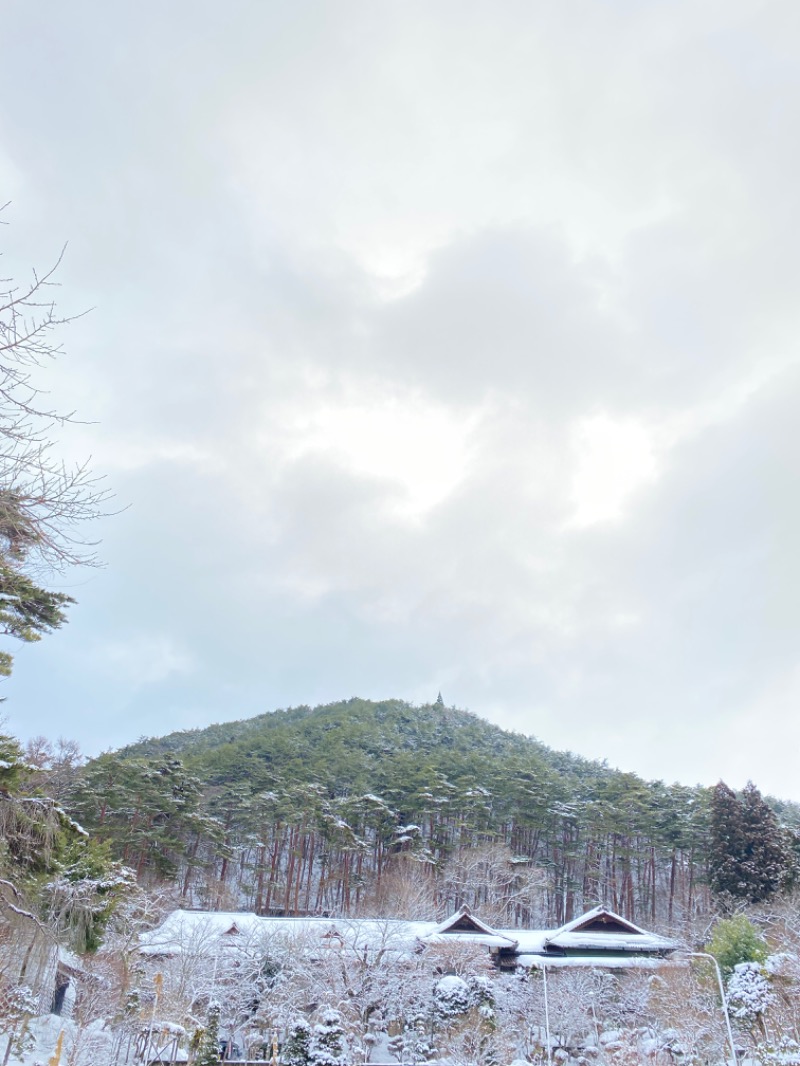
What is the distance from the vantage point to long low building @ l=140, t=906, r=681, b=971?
25.4 metres

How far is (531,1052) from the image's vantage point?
85.0 feet

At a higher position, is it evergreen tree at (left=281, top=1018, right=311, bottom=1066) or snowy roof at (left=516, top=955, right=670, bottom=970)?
snowy roof at (left=516, top=955, right=670, bottom=970)

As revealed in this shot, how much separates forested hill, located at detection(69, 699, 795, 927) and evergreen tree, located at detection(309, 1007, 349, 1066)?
1285cm

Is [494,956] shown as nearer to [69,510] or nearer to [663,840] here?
[663,840]

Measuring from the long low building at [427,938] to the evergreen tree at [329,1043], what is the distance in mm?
3486

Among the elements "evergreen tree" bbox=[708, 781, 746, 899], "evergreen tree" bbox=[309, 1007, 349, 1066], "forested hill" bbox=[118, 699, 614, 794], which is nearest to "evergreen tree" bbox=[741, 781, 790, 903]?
"evergreen tree" bbox=[708, 781, 746, 899]

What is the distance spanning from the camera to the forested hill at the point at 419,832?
1465 inches

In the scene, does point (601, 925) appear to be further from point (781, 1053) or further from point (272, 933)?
point (781, 1053)

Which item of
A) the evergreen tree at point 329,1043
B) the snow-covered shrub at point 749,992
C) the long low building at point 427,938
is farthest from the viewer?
the long low building at point 427,938

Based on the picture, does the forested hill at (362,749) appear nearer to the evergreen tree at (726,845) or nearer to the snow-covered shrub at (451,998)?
the evergreen tree at (726,845)

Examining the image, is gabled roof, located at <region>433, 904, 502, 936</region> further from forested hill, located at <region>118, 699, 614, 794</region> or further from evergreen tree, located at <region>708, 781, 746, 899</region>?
forested hill, located at <region>118, 699, 614, 794</region>

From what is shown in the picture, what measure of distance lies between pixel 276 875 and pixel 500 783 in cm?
1504

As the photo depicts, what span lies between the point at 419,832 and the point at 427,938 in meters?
16.8

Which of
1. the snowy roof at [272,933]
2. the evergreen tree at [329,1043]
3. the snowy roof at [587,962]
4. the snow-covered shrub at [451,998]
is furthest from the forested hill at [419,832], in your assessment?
the evergreen tree at [329,1043]
